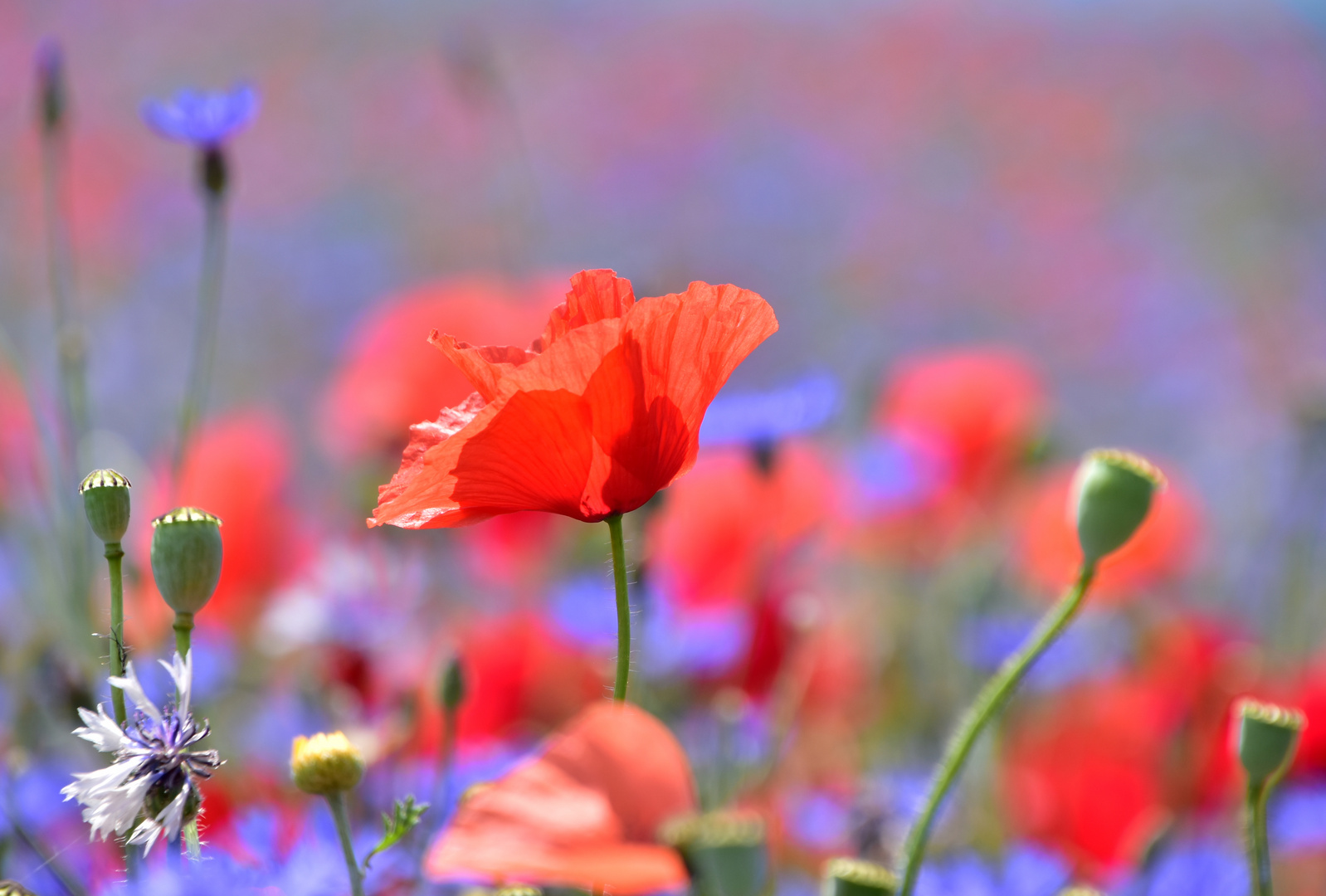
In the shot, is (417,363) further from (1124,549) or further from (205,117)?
(1124,549)

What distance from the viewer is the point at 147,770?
0.28 m

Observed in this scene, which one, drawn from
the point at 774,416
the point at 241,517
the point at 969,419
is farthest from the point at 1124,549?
the point at 241,517

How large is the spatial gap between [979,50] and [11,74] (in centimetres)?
204

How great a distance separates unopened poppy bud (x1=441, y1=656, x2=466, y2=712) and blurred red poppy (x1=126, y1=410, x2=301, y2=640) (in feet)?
1.27

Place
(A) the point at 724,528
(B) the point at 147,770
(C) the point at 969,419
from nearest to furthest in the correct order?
(B) the point at 147,770 → (A) the point at 724,528 → (C) the point at 969,419

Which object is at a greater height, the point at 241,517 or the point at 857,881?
the point at 241,517

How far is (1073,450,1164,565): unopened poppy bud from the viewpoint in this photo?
1.10 ft

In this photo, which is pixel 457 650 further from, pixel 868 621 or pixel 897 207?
pixel 897 207

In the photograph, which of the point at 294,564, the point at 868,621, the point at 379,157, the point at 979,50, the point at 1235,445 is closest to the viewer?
the point at 294,564

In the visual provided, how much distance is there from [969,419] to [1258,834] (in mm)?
539

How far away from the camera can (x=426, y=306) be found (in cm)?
83

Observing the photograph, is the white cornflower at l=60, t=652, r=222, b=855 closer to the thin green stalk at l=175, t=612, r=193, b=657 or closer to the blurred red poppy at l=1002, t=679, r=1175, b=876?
the thin green stalk at l=175, t=612, r=193, b=657

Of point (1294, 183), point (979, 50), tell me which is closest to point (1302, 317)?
point (1294, 183)

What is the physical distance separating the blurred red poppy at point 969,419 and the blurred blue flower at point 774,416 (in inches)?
8.2
